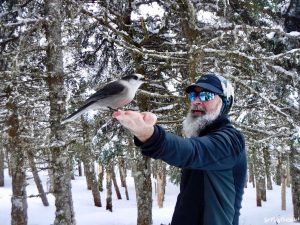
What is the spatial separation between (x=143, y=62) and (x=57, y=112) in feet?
11.0

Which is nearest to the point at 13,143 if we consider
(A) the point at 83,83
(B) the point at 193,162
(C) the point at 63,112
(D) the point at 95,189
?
(A) the point at 83,83

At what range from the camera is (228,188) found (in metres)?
2.29

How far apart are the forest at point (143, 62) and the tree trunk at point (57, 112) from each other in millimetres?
20

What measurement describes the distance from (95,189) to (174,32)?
16783 millimetres

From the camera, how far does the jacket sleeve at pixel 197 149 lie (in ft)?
5.68

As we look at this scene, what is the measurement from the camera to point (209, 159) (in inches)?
77.6

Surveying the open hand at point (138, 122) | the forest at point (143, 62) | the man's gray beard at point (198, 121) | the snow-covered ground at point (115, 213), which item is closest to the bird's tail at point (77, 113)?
the man's gray beard at point (198, 121)

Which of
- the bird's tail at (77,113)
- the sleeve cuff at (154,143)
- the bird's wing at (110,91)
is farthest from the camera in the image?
the bird's wing at (110,91)

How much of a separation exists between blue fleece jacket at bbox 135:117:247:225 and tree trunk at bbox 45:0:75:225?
590 centimetres

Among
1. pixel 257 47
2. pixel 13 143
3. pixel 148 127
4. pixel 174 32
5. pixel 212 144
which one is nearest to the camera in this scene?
pixel 148 127

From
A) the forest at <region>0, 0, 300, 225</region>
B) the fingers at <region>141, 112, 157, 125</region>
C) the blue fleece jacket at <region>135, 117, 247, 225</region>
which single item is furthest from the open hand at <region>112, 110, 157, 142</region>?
the forest at <region>0, 0, 300, 225</region>

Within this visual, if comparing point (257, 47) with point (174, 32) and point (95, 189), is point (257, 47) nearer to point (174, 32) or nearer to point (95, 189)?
point (174, 32)

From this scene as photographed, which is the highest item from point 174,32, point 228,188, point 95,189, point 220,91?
point 174,32

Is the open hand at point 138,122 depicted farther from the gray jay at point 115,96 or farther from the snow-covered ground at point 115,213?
the snow-covered ground at point 115,213
